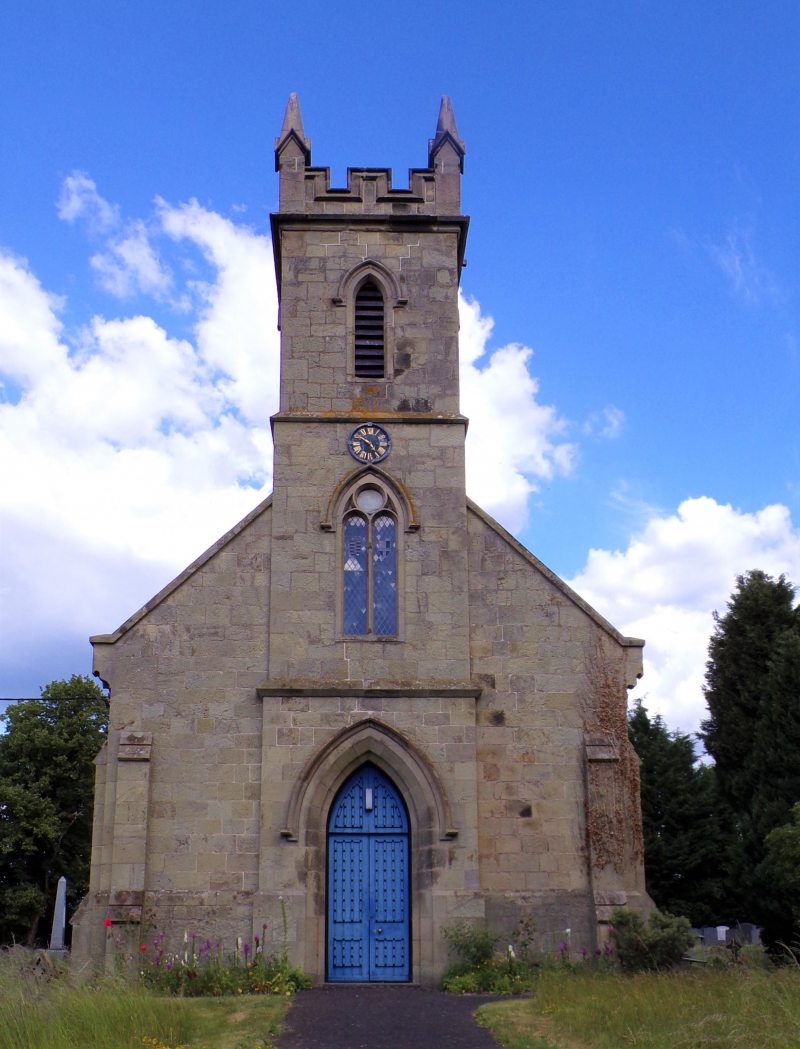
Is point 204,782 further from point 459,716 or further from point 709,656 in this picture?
point 709,656

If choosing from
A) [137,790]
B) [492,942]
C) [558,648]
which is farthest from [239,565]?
[492,942]

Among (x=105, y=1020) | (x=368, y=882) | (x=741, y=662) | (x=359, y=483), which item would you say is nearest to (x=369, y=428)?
(x=359, y=483)

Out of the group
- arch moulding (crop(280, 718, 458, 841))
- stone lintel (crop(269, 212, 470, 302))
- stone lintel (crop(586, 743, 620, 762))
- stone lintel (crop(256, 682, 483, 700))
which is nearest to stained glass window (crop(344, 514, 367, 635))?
stone lintel (crop(256, 682, 483, 700))

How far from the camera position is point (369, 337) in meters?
19.5

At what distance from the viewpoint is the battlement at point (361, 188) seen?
19.8 meters

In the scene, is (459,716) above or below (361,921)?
above

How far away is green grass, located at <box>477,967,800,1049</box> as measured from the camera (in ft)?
33.3

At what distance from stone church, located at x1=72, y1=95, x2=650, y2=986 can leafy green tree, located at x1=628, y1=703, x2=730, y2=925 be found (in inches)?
588

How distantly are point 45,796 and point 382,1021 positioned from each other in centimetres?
2794

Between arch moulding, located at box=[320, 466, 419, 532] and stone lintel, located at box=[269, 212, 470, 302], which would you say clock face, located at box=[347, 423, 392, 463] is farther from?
stone lintel, located at box=[269, 212, 470, 302]

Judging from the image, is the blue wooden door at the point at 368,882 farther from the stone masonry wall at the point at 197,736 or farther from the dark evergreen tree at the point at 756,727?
the dark evergreen tree at the point at 756,727

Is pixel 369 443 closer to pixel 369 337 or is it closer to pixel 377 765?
pixel 369 337

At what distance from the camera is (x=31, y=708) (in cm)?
3872

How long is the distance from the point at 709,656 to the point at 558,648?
17674 millimetres
